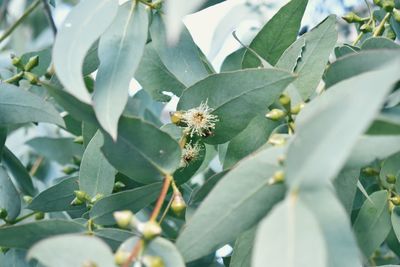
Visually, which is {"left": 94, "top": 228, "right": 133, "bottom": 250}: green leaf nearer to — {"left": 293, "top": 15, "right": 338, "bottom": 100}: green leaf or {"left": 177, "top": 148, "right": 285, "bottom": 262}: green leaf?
{"left": 177, "top": 148, "right": 285, "bottom": 262}: green leaf

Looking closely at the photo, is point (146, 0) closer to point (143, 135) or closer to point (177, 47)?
point (177, 47)

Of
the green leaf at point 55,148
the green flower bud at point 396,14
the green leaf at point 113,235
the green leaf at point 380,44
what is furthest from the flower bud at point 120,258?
the green leaf at point 55,148

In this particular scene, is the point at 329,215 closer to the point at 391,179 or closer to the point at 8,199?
the point at 391,179

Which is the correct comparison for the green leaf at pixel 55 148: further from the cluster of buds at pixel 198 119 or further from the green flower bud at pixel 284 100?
the green flower bud at pixel 284 100

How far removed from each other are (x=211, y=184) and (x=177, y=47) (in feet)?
0.97

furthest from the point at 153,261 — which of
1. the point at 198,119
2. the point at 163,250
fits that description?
the point at 198,119

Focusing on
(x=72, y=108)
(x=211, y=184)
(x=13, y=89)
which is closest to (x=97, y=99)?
(x=72, y=108)

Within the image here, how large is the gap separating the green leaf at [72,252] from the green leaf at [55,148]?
107 centimetres

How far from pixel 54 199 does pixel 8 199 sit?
5.0 inches

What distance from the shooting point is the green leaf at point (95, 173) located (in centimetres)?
101

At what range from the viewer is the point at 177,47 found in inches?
41.0

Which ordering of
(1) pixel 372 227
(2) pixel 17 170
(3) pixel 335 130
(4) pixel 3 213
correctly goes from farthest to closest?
(2) pixel 17 170 < (4) pixel 3 213 < (1) pixel 372 227 < (3) pixel 335 130

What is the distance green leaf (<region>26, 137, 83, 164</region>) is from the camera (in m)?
1.75

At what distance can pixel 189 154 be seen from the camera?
98 centimetres
